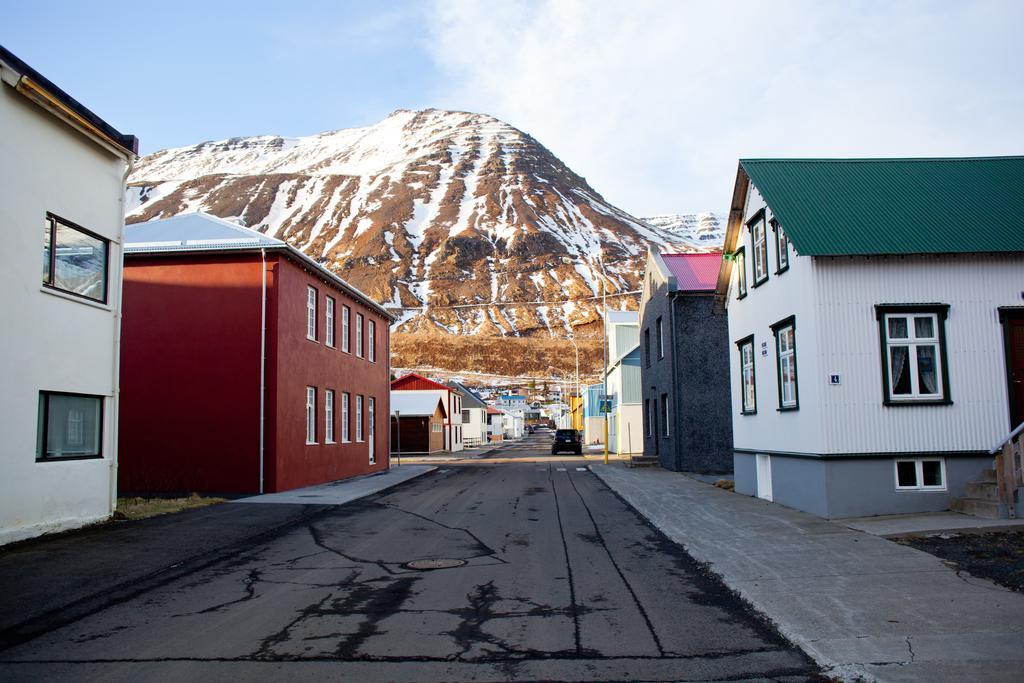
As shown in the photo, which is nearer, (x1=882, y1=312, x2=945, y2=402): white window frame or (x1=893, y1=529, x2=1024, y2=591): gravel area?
(x1=893, y1=529, x2=1024, y2=591): gravel area

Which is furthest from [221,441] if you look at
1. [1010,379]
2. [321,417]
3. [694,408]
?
[1010,379]

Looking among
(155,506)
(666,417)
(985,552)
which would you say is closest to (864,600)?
(985,552)

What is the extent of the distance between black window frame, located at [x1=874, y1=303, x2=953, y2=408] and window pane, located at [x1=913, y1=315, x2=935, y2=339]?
11cm

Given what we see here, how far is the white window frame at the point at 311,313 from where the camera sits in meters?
24.1

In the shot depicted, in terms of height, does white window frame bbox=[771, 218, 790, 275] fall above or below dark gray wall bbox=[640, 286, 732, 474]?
above

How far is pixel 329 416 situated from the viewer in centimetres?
2639

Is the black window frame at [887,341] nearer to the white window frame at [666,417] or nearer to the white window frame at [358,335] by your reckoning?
the white window frame at [666,417]

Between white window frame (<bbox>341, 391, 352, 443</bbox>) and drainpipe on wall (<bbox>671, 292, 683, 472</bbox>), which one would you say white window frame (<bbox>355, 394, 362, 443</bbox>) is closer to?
white window frame (<bbox>341, 391, 352, 443</bbox>)

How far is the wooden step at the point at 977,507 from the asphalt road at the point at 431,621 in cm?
492

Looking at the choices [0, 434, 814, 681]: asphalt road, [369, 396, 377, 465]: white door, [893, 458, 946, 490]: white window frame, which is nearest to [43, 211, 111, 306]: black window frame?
[0, 434, 814, 681]: asphalt road

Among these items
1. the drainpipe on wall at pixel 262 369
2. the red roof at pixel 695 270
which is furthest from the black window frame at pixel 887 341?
the drainpipe on wall at pixel 262 369

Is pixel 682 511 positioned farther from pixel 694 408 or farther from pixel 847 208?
pixel 694 408

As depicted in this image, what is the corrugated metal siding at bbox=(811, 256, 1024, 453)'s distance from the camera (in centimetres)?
1362

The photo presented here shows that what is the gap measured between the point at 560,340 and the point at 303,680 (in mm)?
172077
